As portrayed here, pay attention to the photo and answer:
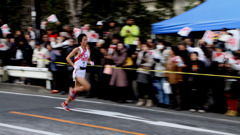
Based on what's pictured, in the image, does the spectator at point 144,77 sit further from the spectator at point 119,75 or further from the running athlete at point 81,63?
the running athlete at point 81,63

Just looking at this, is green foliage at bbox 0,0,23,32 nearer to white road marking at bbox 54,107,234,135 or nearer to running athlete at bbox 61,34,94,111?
running athlete at bbox 61,34,94,111

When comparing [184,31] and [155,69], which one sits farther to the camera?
[184,31]

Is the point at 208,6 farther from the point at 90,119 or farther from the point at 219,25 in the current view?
the point at 90,119

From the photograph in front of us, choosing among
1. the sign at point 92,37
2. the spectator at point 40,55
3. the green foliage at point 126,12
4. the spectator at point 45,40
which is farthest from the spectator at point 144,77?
the green foliage at point 126,12

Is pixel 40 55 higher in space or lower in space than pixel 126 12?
lower

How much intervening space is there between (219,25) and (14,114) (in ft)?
22.2

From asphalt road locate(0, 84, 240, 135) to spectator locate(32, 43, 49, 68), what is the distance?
262cm

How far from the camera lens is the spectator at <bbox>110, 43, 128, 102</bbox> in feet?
35.7

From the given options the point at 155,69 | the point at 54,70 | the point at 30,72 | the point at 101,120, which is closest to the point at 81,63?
the point at 101,120

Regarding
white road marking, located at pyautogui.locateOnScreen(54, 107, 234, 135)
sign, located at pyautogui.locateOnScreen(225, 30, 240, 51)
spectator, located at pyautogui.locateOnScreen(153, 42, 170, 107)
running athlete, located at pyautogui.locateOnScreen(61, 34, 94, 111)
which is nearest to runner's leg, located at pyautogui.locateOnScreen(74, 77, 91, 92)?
running athlete, located at pyautogui.locateOnScreen(61, 34, 94, 111)

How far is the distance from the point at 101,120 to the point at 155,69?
3.45 metres

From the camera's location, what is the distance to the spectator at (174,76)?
9.87m

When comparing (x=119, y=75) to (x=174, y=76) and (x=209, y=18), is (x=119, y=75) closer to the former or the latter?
(x=174, y=76)

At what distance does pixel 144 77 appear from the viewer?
1048 centimetres
